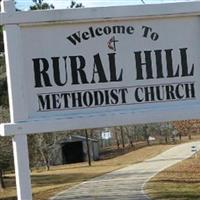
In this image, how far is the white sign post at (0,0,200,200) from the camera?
16.2 feet

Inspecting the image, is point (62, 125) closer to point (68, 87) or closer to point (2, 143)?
point (68, 87)

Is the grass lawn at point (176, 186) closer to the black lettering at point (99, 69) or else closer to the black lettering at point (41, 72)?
the black lettering at point (99, 69)

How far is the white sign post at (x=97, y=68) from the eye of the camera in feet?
16.2

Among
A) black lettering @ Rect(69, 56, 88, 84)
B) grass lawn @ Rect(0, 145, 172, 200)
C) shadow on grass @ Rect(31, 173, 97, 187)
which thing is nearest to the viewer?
black lettering @ Rect(69, 56, 88, 84)

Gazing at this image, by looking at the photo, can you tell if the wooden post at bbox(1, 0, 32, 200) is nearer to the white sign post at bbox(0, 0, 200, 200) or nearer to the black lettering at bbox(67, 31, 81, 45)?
the white sign post at bbox(0, 0, 200, 200)

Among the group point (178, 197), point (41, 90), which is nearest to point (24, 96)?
point (41, 90)

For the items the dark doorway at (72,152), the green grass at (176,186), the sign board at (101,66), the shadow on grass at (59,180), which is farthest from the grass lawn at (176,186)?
the dark doorway at (72,152)

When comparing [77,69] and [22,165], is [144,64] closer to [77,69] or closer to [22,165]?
[77,69]

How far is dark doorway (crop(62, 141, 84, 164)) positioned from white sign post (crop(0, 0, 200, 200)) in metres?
50.4

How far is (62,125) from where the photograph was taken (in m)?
4.95

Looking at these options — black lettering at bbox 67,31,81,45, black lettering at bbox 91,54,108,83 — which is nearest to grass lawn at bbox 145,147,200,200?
black lettering at bbox 91,54,108,83

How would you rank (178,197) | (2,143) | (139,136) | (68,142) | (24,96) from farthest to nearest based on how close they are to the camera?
1. (139,136)
2. (68,142)
3. (2,143)
4. (178,197)
5. (24,96)

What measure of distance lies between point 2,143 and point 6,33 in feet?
77.7

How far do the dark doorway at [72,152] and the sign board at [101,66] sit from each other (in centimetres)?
5038
